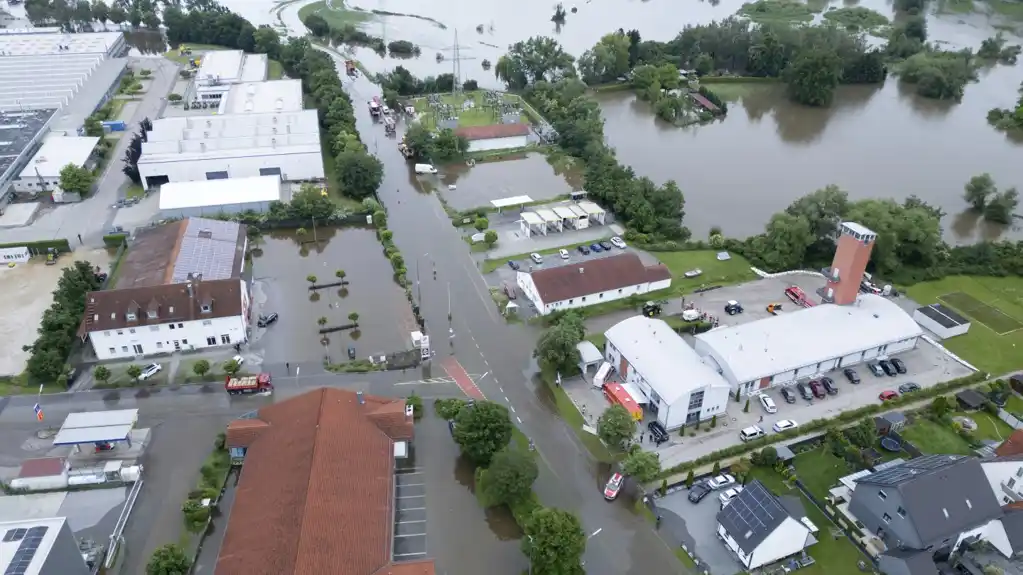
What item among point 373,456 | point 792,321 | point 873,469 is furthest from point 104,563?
point 792,321

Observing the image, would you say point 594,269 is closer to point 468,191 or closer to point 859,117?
point 468,191

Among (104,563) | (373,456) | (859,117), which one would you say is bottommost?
(104,563)

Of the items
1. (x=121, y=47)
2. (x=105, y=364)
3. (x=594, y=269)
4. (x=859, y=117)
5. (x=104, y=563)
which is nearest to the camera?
(x=104, y=563)

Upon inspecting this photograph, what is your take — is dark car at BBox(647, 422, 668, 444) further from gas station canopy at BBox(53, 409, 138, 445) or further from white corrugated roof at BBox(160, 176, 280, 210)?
white corrugated roof at BBox(160, 176, 280, 210)

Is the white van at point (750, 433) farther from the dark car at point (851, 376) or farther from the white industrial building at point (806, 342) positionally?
the dark car at point (851, 376)

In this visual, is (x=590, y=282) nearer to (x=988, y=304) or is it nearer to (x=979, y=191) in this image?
(x=988, y=304)

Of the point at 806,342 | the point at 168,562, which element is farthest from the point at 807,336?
the point at 168,562
